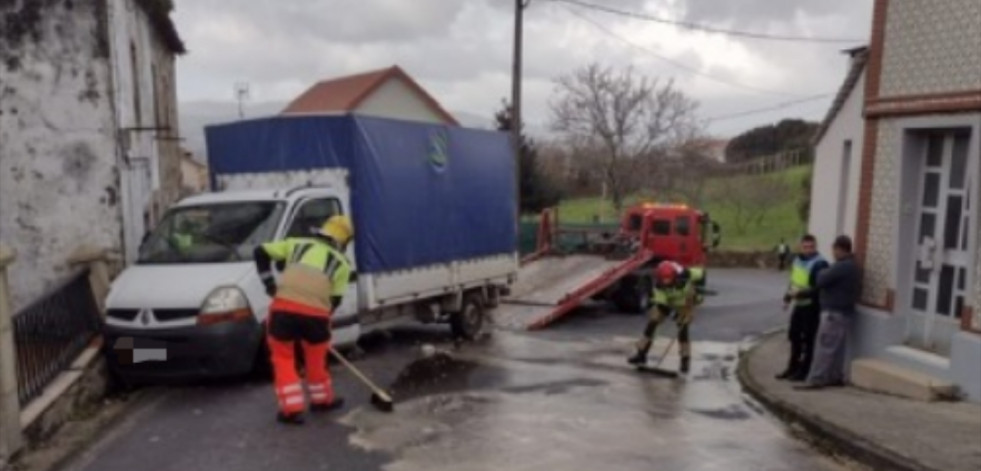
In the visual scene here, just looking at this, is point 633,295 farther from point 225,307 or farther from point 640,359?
point 225,307

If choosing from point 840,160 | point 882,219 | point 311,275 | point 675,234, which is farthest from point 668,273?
point 840,160

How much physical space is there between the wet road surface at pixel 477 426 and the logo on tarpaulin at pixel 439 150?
8.37 ft

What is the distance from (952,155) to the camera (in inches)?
347

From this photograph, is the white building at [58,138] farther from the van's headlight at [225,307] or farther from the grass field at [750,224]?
the grass field at [750,224]

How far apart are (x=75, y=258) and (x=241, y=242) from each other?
2235mm

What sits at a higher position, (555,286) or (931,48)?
(931,48)

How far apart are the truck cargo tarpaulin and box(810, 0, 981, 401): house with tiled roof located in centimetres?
529

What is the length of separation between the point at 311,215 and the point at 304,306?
2601mm

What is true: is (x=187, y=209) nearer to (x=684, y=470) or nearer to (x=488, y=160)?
(x=488, y=160)

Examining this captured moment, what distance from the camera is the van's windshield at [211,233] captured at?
899cm

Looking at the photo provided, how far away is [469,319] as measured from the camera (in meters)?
13.1

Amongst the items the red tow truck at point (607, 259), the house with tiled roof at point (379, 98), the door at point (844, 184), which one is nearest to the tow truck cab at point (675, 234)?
the red tow truck at point (607, 259)

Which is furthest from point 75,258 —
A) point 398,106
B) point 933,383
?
point 398,106

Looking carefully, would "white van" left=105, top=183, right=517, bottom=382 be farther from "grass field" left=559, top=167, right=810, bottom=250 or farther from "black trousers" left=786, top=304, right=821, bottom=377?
"grass field" left=559, top=167, right=810, bottom=250
